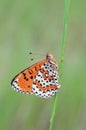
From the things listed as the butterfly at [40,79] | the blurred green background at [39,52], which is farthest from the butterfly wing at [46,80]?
the blurred green background at [39,52]

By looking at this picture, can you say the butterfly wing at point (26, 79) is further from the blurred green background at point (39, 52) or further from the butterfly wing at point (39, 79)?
the blurred green background at point (39, 52)

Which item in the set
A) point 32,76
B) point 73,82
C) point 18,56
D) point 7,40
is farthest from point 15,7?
point 32,76

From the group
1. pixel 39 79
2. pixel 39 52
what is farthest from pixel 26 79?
pixel 39 52

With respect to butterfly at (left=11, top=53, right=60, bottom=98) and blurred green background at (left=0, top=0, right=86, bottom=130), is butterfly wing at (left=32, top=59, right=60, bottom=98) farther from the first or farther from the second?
blurred green background at (left=0, top=0, right=86, bottom=130)

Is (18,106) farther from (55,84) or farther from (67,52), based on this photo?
(55,84)

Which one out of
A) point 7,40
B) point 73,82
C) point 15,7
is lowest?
point 73,82

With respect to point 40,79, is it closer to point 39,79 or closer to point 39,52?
point 39,79

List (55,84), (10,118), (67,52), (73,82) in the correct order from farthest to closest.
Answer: (67,52) < (73,82) < (10,118) < (55,84)
